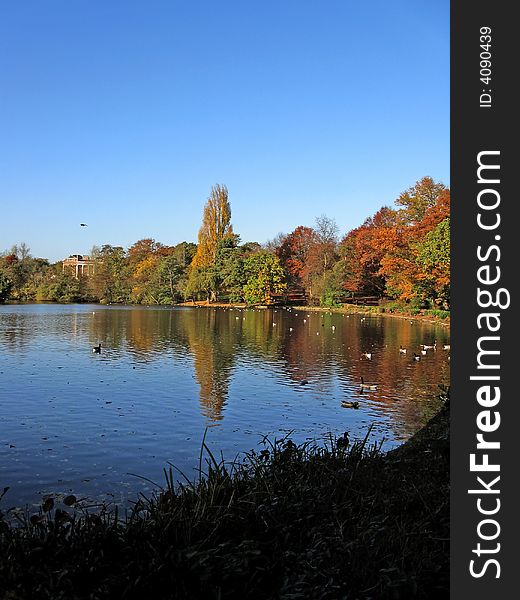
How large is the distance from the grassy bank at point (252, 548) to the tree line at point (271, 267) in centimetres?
2827

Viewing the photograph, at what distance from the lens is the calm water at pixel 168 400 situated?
7195 mm

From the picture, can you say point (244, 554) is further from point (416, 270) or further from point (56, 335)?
point (416, 270)

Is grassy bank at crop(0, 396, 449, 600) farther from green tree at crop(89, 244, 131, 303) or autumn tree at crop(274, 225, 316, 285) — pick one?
green tree at crop(89, 244, 131, 303)

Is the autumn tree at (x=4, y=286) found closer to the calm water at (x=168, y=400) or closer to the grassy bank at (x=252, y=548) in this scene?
the calm water at (x=168, y=400)

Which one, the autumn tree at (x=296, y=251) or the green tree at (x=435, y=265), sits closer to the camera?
the green tree at (x=435, y=265)

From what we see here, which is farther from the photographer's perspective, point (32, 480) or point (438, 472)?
point (32, 480)

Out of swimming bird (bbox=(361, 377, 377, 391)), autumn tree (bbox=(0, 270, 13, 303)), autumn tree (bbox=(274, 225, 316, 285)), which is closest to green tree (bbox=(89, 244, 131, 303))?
autumn tree (bbox=(0, 270, 13, 303))

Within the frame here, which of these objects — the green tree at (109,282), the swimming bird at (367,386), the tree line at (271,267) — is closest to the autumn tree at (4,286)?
the tree line at (271,267)

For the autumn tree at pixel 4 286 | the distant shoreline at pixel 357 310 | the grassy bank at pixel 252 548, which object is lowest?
the grassy bank at pixel 252 548

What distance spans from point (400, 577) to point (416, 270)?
116 feet

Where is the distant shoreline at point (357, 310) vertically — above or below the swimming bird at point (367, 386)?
above

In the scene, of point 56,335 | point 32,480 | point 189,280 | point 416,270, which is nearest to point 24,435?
point 32,480

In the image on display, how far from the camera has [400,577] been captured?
257cm

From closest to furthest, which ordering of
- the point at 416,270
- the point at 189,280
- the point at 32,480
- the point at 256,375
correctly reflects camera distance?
the point at 32,480 < the point at 256,375 < the point at 416,270 < the point at 189,280
